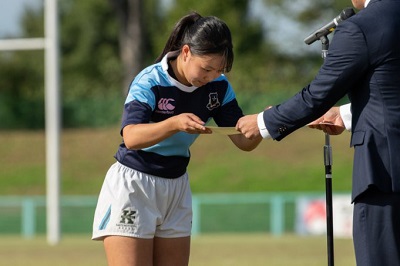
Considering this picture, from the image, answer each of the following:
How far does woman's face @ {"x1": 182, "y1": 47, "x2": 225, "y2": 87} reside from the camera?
5543mm

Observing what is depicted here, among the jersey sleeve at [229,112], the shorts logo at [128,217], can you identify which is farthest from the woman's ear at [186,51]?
the shorts logo at [128,217]

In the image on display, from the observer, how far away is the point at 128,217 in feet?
18.9

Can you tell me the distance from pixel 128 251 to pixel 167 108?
76cm

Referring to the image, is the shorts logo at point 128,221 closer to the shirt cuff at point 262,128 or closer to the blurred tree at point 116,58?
the shirt cuff at point 262,128

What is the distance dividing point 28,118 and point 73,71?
1508 cm

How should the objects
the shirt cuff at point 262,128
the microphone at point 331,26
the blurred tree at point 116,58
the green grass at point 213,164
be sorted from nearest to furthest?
the shirt cuff at point 262,128 → the microphone at point 331,26 → the green grass at point 213,164 → the blurred tree at point 116,58

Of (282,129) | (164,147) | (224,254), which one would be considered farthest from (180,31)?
(224,254)

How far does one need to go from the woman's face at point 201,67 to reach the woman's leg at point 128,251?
2.84ft

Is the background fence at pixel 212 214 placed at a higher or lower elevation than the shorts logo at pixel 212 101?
lower

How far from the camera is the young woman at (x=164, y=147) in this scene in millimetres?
5586

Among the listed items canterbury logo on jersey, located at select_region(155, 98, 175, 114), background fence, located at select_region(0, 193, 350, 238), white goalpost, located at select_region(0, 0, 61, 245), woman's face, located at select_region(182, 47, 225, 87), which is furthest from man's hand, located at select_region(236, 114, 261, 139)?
background fence, located at select_region(0, 193, 350, 238)

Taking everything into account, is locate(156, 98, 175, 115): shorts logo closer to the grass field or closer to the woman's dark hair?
the woman's dark hair

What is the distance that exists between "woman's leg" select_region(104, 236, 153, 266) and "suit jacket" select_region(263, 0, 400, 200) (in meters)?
1.22

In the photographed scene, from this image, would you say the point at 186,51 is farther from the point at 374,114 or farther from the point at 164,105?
the point at 374,114
